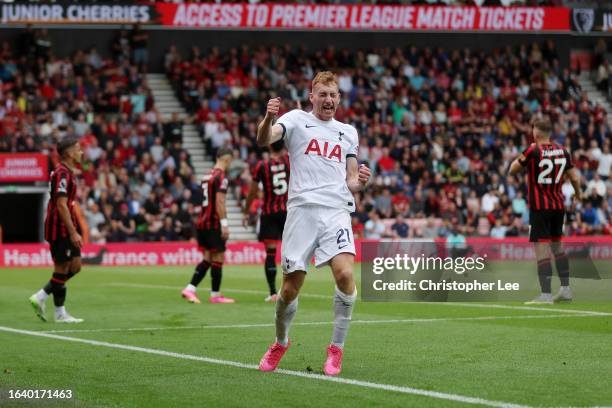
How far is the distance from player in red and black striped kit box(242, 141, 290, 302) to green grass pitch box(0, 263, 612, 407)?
2.93ft

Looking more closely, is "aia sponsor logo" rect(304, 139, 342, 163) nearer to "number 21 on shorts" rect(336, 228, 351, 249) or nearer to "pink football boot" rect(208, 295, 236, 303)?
"number 21 on shorts" rect(336, 228, 351, 249)

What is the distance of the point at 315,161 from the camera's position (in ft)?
29.0

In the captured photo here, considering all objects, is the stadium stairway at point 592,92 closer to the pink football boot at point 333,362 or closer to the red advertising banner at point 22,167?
the red advertising banner at point 22,167

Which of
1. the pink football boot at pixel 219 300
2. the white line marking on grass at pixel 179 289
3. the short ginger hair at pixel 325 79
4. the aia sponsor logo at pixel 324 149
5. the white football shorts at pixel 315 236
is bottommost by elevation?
the white line marking on grass at pixel 179 289

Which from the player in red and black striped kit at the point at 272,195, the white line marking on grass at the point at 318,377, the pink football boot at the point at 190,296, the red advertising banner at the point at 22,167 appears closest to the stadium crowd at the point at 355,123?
the red advertising banner at the point at 22,167

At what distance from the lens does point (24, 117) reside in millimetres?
32719

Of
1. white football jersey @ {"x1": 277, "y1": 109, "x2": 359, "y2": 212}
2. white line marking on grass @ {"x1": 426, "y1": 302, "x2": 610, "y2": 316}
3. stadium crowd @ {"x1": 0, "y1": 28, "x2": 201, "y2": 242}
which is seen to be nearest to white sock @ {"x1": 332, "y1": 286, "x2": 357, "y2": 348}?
white football jersey @ {"x1": 277, "y1": 109, "x2": 359, "y2": 212}

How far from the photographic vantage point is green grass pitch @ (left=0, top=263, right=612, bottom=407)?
7582 millimetres

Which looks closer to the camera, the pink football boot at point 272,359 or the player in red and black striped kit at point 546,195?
the pink football boot at point 272,359

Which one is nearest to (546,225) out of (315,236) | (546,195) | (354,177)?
(546,195)

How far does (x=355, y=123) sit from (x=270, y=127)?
28139 mm

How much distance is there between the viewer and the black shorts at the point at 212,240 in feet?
55.1

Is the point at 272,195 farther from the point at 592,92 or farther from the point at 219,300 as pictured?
the point at 592,92

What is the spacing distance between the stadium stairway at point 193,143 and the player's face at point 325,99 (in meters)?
23.7
